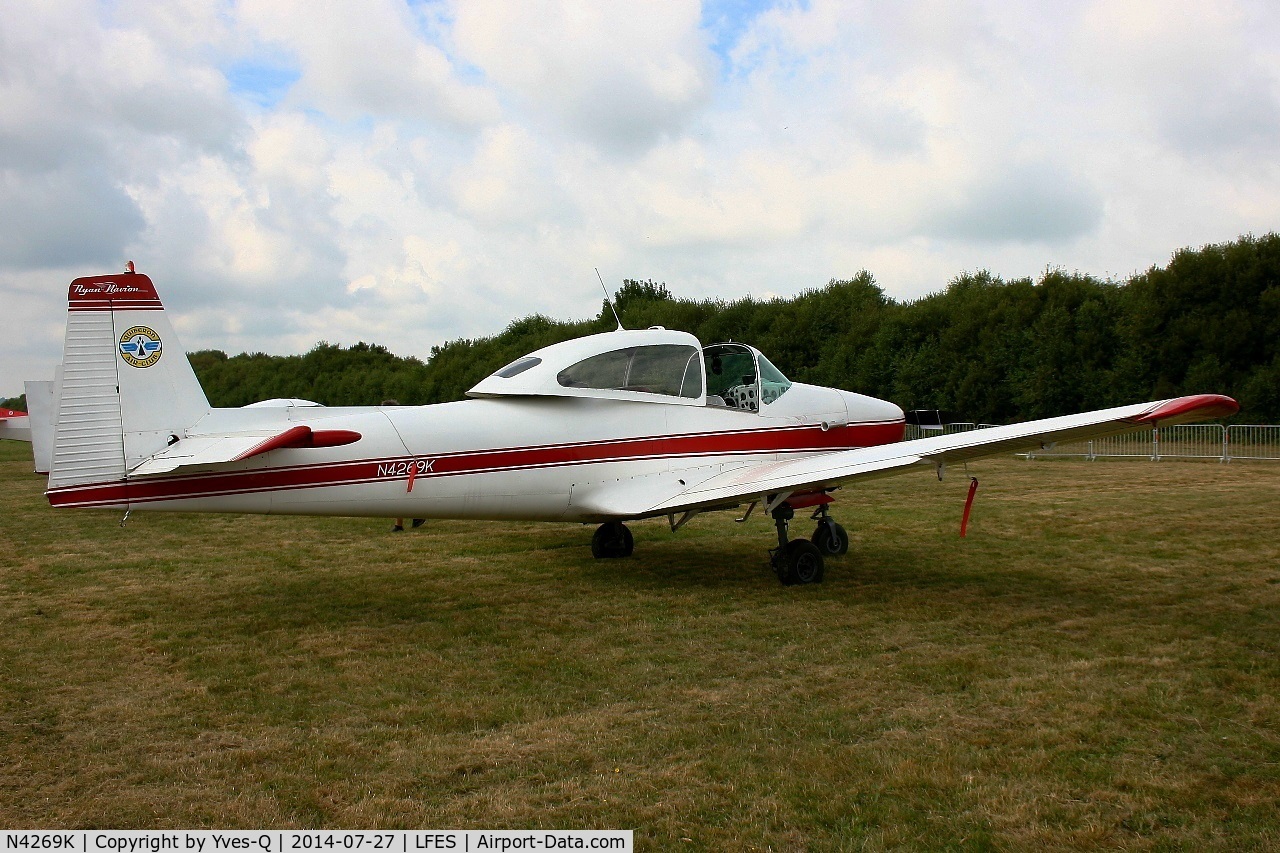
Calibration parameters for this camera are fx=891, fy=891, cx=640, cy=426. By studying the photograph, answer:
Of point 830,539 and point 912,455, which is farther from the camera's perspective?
point 830,539

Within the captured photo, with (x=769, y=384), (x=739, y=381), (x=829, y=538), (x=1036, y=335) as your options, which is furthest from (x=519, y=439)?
(x=1036, y=335)

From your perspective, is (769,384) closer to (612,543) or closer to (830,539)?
(830,539)

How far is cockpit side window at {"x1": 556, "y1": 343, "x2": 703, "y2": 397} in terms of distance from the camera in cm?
818

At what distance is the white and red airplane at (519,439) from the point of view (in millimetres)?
6637

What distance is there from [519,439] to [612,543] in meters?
2.53

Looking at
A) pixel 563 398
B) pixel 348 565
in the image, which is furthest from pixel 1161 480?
pixel 348 565

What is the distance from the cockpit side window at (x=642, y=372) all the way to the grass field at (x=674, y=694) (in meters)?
1.85

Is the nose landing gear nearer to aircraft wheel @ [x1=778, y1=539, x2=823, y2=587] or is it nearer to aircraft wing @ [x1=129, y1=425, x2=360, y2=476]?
aircraft wheel @ [x1=778, y1=539, x2=823, y2=587]

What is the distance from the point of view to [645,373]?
846 centimetres

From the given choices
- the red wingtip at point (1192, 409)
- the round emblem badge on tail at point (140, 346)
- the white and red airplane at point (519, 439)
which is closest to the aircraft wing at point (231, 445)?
the white and red airplane at point (519, 439)

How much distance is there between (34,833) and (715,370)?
662 cm

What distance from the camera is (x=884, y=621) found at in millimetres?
6738

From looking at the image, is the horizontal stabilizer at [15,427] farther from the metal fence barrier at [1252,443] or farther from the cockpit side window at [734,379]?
the metal fence barrier at [1252,443]

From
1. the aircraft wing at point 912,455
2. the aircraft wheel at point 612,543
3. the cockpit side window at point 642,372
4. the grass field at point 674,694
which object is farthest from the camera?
the aircraft wheel at point 612,543
